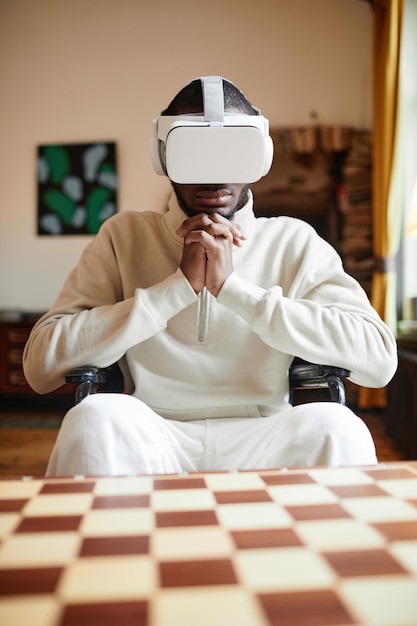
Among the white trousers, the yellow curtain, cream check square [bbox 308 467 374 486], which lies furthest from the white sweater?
the yellow curtain

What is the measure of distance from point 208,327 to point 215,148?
415 millimetres

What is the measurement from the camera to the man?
39.8 inches

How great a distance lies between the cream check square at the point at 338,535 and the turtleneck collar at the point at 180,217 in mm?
858

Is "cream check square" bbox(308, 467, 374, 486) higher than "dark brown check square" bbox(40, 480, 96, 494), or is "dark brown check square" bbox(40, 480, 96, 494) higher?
"dark brown check square" bbox(40, 480, 96, 494)

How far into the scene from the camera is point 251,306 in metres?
1.15

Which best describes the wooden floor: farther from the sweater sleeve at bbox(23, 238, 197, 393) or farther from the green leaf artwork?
the green leaf artwork

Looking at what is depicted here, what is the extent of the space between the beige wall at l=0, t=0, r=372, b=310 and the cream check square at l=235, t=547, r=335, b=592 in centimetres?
383

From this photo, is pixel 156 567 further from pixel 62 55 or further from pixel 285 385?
pixel 62 55

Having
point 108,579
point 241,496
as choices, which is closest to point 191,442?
point 241,496

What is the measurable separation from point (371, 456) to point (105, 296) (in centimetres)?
68

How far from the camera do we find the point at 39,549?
55 centimetres

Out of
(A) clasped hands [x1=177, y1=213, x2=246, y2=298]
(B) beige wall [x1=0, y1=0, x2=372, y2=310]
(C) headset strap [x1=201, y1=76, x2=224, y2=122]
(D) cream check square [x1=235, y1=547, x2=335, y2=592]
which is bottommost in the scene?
(D) cream check square [x1=235, y1=547, x2=335, y2=592]

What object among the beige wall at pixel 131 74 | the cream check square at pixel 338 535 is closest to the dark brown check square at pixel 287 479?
the cream check square at pixel 338 535

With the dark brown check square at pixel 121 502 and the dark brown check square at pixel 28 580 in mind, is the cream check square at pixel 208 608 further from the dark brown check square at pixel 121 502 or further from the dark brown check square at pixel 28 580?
the dark brown check square at pixel 121 502
